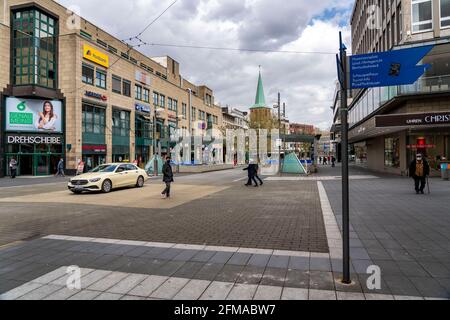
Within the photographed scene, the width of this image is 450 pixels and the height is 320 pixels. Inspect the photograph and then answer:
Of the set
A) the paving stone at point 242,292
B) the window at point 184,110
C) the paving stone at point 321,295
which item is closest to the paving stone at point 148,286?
the paving stone at point 242,292

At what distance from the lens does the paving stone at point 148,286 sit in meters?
3.76

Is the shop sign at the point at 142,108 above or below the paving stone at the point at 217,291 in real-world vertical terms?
above

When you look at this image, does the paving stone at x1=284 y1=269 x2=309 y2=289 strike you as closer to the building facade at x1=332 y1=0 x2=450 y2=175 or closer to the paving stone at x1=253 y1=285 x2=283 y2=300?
the paving stone at x1=253 y1=285 x2=283 y2=300

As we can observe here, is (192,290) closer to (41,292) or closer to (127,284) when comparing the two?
(127,284)

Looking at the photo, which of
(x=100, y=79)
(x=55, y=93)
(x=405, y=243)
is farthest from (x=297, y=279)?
(x=100, y=79)

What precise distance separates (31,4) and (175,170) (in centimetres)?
1961

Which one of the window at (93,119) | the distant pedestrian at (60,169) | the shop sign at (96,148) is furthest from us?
the window at (93,119)

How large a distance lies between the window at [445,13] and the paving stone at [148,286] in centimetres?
2378

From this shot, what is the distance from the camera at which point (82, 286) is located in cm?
400

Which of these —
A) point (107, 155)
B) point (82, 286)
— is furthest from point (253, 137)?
point (82, 286)

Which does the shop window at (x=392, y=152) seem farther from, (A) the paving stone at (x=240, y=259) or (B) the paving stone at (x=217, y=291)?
(B) the paving stone at (x=217, y=291)

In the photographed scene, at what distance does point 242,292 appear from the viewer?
12.3ft

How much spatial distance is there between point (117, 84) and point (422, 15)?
30409 mm
